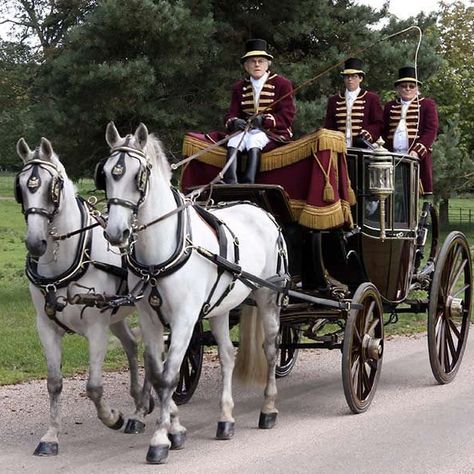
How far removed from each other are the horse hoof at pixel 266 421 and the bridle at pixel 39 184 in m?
2.19

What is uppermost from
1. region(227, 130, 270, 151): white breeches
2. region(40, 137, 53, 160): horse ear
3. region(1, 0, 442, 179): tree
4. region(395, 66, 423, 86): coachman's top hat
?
region(1, 0, 442, 179): tree

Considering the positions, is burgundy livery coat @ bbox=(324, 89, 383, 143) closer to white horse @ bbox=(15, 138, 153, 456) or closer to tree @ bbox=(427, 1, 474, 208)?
white horse @ bbox=(15, 138, 153, 456)

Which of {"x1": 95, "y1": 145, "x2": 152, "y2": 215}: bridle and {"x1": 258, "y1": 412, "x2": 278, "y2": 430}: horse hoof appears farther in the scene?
{"x1": 258, "y1": 412, "x2": 278, "y2": 430}: horse hoof

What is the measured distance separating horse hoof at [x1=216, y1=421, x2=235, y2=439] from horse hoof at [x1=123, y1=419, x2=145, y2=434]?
1.91 ft

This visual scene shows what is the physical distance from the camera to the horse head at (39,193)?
215 inches

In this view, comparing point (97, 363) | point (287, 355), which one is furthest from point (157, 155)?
point (287, 355)

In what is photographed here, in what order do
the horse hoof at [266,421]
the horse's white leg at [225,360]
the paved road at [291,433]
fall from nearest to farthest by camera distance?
the paved road at [291,433]
the horse's white leg at [225,360]
the horse hoof at [266,421]

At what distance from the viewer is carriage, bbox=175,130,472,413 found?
716 cm

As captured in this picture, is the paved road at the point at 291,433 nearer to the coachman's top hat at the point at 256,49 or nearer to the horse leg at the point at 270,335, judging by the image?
the horse leg at the point at 270,335

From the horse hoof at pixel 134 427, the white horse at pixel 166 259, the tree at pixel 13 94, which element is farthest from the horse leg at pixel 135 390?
the tree at pixel 13 94

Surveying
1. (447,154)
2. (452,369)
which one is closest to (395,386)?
(452,369)

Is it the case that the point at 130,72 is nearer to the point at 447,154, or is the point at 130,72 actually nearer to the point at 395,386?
the point at 395,386

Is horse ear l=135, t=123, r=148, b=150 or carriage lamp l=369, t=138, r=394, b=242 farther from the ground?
horse ear l=135, t=123, r=148, b=150

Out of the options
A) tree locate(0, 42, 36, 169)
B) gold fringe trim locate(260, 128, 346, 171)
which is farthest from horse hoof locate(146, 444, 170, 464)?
tree locate(0, 42, 36, 169)
